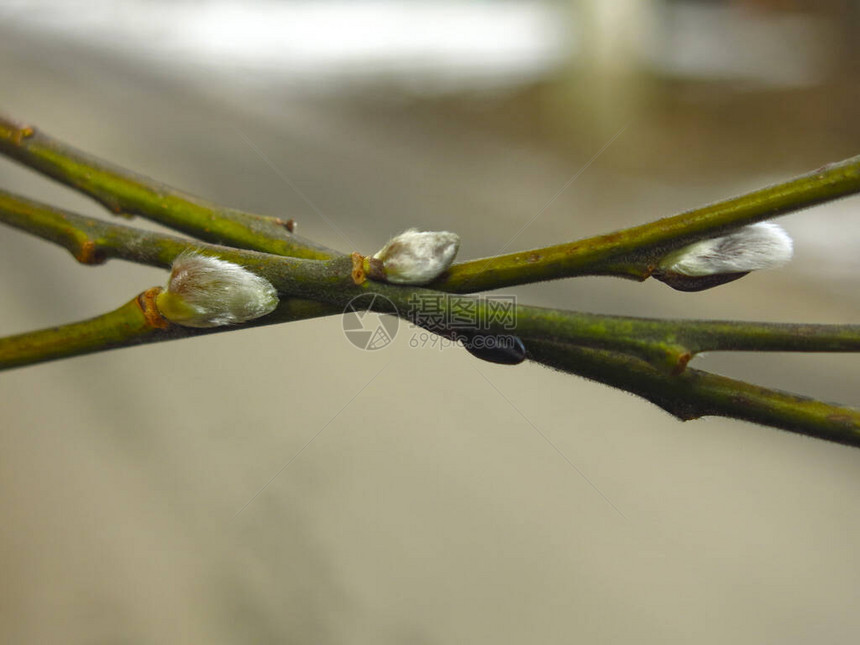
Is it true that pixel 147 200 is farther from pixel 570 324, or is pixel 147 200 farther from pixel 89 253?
pixel 570 324

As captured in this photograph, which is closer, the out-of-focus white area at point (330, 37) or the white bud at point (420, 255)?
the white bud at point (420, 255)

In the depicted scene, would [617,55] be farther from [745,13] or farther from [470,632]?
[470,632]

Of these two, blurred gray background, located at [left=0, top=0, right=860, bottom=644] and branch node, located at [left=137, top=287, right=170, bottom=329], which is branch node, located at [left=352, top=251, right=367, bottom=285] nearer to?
branch node, located at [left=137, top=287, right=170, bottom=329]

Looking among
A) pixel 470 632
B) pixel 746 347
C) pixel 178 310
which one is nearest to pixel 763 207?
pixel 746 347

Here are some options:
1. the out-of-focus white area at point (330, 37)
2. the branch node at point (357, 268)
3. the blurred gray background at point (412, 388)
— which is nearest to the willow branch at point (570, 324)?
the branch node at point (357, 268)

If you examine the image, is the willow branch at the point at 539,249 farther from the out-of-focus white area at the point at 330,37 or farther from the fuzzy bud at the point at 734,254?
the out-of-focus white area at the point at 330,37
